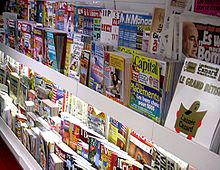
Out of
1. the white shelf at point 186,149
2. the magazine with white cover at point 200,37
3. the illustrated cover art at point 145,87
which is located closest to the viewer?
the white shelf at point 186,149

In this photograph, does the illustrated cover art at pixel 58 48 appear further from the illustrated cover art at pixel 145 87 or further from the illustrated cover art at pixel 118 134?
the illustrated cover art at pixel 145 87

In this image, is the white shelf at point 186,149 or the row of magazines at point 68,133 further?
the row of magazines at point 68,133

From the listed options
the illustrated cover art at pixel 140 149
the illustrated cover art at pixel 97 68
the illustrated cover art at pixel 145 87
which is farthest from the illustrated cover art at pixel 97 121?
the illustrated cover art at pixel 145 87

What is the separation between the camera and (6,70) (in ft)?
12.0

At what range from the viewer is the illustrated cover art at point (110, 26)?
1.73m

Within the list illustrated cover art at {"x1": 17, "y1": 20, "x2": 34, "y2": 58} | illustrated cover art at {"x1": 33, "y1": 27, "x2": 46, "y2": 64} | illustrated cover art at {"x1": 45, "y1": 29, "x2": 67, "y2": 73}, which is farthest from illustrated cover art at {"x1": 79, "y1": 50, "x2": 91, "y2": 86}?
illustrated cover art at {"x1": 17, "y1": 20, "x2": 34, "y2": 58}

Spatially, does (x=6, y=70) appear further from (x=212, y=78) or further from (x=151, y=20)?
(x=212, y=78)

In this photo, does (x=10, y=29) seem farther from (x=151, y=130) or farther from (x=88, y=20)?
(x=151, y=130)

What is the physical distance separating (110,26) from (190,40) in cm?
70

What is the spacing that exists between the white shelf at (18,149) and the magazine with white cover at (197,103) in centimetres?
174

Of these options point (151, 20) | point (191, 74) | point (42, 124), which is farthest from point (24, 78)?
point (191, 74)

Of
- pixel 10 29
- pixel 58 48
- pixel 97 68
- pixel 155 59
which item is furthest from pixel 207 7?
pixel 10 29

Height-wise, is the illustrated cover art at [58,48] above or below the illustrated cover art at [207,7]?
below

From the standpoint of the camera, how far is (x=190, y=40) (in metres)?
1.17
